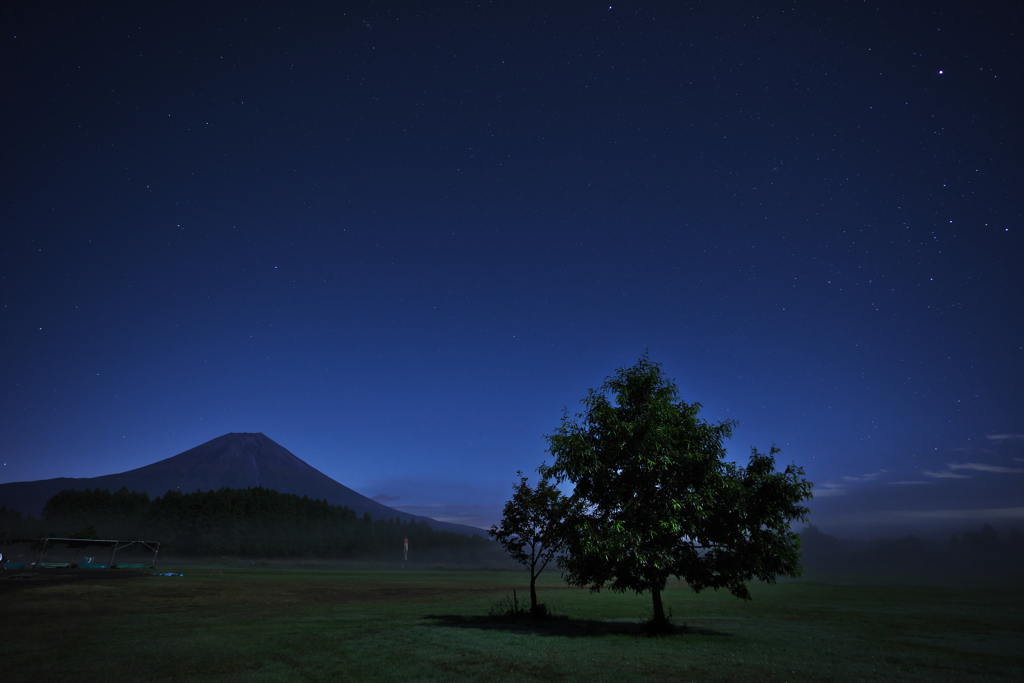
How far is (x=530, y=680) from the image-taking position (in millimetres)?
15344

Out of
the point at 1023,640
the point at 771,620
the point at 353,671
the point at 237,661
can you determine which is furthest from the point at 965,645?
the point at 237,661

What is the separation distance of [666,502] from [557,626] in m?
9.93

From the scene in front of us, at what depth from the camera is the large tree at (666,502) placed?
78.7ft

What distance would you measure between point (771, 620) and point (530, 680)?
25620 mm

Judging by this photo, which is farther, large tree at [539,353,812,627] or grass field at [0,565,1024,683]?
large tree at [539,353,812,627]

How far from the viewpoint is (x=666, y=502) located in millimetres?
24781

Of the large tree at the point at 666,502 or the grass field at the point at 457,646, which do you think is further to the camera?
the large tree at the point at 666,502

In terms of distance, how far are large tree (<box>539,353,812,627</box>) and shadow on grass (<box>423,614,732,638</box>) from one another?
2.08 meters

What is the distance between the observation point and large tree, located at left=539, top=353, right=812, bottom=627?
78.7 feet

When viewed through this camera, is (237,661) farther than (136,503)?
No

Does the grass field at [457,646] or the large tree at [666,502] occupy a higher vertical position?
the large tree at [666,502]

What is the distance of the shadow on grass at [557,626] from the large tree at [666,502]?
2076 millimetres

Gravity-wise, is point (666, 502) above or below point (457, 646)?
above

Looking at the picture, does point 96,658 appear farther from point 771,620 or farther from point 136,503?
point 136,503
